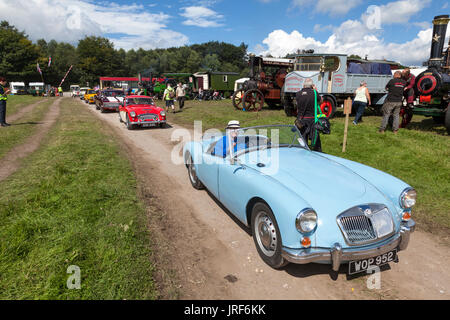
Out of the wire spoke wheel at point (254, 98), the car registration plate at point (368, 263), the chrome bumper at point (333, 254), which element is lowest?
the car registration plate at point (368, 263)

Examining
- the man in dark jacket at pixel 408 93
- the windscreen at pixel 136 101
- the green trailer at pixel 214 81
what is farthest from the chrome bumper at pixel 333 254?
the green trailer at pixel 214 81

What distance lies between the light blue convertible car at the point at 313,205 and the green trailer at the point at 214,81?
31.2 m

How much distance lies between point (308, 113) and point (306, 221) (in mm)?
4865

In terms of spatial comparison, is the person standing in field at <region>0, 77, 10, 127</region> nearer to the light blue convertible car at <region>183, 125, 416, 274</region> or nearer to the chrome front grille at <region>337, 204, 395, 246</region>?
the light blue convertible car at <region>183, 125, 416, 274</region>

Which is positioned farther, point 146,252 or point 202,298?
point 146,252

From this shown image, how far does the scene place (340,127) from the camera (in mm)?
10258

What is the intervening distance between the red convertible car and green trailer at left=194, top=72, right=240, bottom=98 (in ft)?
71.4

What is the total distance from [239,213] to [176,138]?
24.1ft

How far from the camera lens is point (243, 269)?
3.10 meters

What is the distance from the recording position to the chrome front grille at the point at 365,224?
2.69 m

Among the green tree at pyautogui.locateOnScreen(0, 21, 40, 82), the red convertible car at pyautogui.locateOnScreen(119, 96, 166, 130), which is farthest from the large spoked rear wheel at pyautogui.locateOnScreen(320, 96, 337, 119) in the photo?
the green tree at pyautogui.locateOnScreen(0, 21, 40, 82)

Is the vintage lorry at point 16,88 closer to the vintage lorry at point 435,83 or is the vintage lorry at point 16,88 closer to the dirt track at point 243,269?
the dirt track at point 243,269
